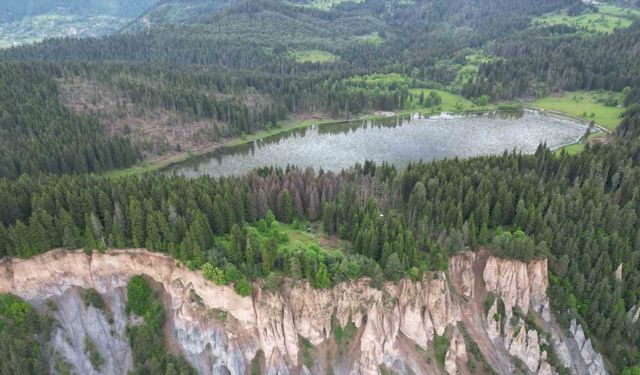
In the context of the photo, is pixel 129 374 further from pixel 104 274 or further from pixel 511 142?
pixel 511 142

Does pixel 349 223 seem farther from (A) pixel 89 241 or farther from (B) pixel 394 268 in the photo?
(A) pixel 89 241

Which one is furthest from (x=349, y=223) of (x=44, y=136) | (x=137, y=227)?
(x=44, y=136)

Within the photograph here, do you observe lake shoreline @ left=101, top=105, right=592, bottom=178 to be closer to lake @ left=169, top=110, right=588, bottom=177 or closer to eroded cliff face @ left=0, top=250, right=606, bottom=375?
lake @ left=169, top=110, right=588, bottom=177

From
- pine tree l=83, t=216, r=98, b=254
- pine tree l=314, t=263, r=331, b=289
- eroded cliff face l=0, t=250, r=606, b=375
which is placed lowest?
eroded cliff face l=0, t=250, r=606, b=375

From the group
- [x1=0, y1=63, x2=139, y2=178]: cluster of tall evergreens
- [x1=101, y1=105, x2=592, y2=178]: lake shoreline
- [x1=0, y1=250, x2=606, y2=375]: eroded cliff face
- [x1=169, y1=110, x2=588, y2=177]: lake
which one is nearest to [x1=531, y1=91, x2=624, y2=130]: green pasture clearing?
[x1=101, y1=105, x2=592, y2=178]: lake shoreline

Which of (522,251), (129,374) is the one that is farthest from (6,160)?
(522,251)

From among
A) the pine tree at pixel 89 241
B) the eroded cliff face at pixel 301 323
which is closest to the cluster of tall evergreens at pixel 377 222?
the pine tree at pixel 89 241
